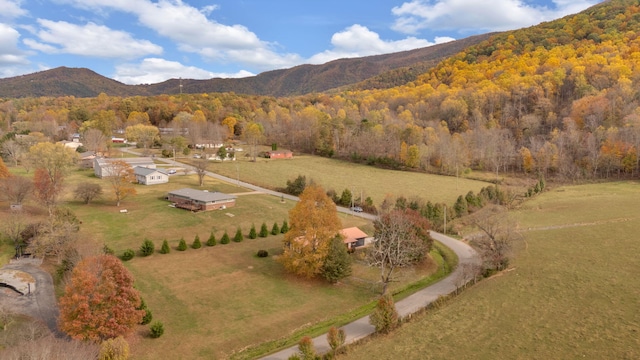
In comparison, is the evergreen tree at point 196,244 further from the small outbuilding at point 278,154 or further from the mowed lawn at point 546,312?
the small outbuilding at point 278,154

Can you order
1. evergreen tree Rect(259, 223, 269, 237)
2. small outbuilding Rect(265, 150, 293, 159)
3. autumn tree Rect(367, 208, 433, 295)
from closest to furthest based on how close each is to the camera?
1. autumn tree Rect(367, 208, 433, 295)
2. evergreen tree Rect(259, 223, 269, 237)
3. small outbuilding Rect(265, 150, 293, 159)

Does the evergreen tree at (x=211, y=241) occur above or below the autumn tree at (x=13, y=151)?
below

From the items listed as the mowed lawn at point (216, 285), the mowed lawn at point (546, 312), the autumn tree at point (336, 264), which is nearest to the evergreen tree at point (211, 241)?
the mowed lawn at point (216, 285)

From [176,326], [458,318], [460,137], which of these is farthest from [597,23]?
[176,326]

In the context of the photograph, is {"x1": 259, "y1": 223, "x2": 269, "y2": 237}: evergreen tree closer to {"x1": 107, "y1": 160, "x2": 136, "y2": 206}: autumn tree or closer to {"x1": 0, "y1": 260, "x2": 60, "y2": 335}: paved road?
{"x1": 0, "y1": 260, "x2": 60, "y2": 335}: paved road

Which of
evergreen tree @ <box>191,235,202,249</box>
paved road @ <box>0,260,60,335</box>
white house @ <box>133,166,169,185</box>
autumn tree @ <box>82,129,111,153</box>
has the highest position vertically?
autumn tree @ <box>82,129,111,153</box>

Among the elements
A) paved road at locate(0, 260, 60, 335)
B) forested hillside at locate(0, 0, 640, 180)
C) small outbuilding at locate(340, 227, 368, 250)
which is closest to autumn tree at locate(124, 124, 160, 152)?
forested hillside at locate(0, 0, 640, 180)

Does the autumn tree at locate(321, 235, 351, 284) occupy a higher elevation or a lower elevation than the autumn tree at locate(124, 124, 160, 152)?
lower
